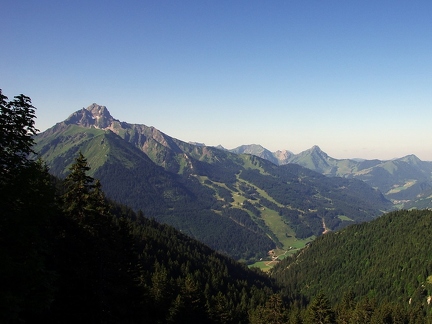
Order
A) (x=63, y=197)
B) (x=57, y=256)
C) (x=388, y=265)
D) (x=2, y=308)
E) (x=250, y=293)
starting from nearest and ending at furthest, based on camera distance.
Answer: (x=2, y=308), (x=57, y=256), (x=63, y=197), (x=250, y=293), (x=388, y=265)

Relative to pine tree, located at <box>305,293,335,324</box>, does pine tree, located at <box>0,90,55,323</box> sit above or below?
above

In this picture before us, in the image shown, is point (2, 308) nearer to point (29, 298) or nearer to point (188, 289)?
point (29, 298)

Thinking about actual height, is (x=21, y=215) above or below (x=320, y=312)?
above

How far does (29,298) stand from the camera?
1978cm

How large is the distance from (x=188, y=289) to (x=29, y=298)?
50.7 meters

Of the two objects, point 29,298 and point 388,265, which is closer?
point 29,298

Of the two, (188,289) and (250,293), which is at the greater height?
(188,289)

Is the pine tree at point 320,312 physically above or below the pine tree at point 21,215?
below


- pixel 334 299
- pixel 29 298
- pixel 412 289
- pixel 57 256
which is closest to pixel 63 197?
pixel 57 256

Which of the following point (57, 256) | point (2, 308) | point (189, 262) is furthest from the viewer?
point (189, 262)

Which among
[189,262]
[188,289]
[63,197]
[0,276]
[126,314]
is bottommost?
[189,262]

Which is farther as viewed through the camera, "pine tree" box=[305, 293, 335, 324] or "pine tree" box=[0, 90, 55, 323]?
"pine tree" box=[305, 293, 335, 324]

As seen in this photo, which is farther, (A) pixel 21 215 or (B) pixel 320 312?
(B) pixel 320 312

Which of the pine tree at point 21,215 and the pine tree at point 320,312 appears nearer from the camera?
the pine tree at point 21,215
